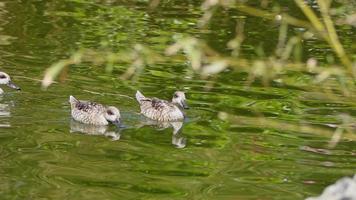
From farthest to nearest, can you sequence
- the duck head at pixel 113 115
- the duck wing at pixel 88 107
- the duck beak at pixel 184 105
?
the duck beak at pixel 184 105 < the duck wing at pixel 88 107 < the duck head at pixel 113 115

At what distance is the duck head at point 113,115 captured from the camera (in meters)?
9.69

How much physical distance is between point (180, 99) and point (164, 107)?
19 cm

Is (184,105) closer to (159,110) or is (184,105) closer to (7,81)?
(159,110)

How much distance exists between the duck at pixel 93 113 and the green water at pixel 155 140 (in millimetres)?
119

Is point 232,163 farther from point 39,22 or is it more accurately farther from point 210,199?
point 39,22

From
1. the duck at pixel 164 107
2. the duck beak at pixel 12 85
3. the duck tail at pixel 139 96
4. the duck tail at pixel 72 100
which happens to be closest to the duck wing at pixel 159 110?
the duck at pixel 164 107

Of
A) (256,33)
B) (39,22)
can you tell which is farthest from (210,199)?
(39,22)

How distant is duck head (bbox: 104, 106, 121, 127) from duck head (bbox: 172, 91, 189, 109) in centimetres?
59

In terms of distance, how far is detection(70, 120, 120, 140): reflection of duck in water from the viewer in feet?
32.0

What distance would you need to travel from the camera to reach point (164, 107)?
1024 centimetres

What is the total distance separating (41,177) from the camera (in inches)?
324

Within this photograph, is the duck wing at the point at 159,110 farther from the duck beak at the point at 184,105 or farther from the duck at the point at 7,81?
the duck at the point at 7,81

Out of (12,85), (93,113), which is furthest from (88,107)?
(12,85)

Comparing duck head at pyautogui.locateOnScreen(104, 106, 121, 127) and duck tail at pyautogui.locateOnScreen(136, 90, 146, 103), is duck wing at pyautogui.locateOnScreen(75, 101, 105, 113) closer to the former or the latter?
duck head at pyautogui.locateOnScreen(104, 106, 121, 127)
